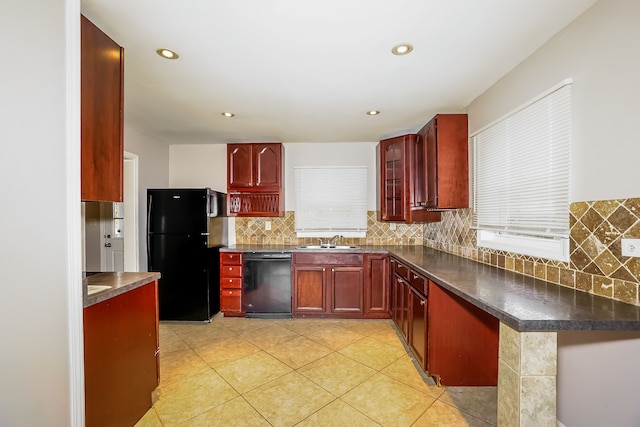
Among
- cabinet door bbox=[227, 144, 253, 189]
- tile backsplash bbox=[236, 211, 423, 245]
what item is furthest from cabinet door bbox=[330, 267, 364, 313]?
cabinet door bbox=[227, 144, 253, 189]

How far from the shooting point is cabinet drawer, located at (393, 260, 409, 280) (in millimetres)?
2764

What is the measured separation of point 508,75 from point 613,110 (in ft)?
3.14

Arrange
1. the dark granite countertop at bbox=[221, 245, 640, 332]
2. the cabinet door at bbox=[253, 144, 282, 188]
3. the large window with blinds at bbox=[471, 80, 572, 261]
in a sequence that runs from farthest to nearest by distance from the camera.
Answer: the cabinet door at bbox=[253, 144, 282, 188] < the large window with blinds at bbox=[471, 80, 572, 261] < the dark granite countertop at bbox=[221, 245, 640, 332]

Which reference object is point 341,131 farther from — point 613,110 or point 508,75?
point 613,110

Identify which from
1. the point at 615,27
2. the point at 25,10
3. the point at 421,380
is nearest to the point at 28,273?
the point at 25,10

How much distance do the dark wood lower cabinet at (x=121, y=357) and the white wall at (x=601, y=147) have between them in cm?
256

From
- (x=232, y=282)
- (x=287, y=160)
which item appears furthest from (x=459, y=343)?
(x=287, y=160)

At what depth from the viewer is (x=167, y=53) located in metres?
1.86

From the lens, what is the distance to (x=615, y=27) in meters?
1.35

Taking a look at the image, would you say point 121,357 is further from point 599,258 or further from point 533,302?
point 599,258

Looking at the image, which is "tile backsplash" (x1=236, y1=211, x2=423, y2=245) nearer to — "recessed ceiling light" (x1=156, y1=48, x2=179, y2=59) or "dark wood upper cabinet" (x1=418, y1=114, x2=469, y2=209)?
"dark wood upper cabinet" (x1=418, y1=114, x2=469, y2=209)

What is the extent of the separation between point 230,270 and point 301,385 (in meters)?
1.89

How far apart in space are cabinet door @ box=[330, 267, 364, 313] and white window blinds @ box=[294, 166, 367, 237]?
0.76 metres

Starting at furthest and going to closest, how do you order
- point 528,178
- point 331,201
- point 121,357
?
point 331,201, point 528,178, point 121,357
